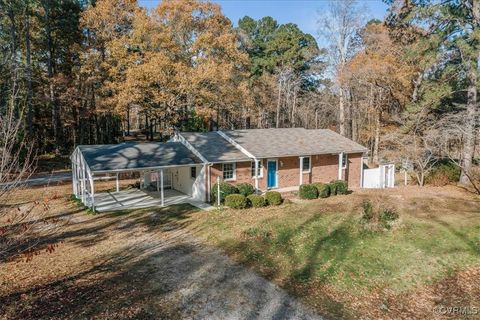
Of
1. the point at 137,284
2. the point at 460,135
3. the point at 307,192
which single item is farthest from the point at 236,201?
the point at 460,135

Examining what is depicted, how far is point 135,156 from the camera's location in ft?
61.7

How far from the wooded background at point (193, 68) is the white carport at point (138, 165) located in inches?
324

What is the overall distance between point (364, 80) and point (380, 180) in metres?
10.5

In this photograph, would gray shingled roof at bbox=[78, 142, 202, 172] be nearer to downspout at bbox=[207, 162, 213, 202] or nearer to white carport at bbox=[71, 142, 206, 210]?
white carport at bbox=[71, 142, 206, 210]

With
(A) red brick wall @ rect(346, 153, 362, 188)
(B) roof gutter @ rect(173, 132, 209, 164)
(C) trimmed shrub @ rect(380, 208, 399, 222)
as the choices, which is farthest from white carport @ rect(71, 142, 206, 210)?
(A) red brick wall @ rect(346, 153, 362, 188)

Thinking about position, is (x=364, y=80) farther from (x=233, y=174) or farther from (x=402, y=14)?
(x=233, y=174)

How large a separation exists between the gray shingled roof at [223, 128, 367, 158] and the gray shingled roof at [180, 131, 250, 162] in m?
0.75

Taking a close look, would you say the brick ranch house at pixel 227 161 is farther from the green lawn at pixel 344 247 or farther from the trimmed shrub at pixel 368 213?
the trimmed shrub at pixel 368 213

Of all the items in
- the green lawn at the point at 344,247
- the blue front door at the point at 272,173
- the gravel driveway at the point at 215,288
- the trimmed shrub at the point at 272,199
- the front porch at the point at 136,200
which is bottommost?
the gravel driveway at the point at 215,288

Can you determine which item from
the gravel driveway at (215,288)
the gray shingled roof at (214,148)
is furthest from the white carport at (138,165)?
the gravel driveway at (215,288)

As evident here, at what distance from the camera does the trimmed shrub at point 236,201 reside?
17.3m

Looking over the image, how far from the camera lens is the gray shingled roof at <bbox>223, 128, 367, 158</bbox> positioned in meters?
21.5

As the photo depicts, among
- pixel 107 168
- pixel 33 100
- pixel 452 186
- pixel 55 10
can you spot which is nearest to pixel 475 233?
pixel 452 186

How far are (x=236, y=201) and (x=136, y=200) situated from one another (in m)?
6.27
